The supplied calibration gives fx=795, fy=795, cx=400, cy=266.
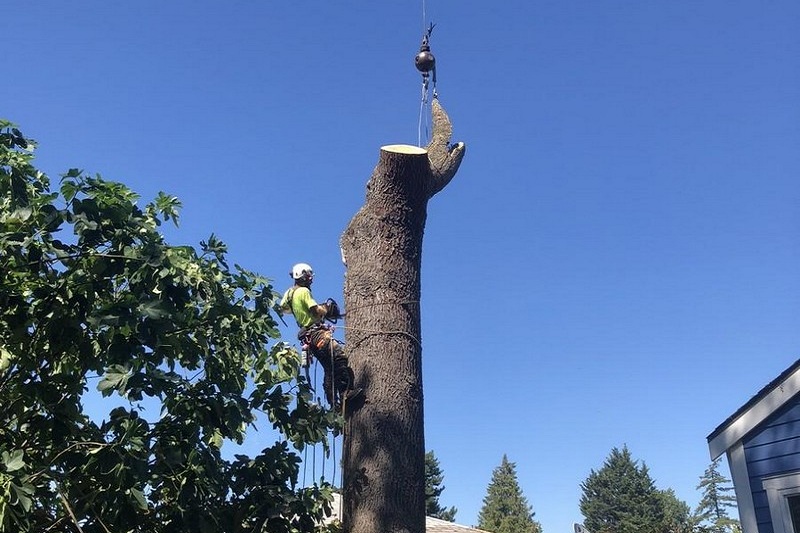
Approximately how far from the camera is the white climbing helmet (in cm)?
543

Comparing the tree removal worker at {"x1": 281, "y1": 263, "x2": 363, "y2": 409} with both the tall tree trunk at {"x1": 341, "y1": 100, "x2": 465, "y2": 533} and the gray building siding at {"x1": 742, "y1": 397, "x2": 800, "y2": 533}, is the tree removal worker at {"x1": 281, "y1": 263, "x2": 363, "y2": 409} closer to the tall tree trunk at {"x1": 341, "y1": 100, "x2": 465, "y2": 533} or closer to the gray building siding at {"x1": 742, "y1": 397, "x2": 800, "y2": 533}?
the tall tree trunk at {"x1": 341, "y1": 100, "x2": 465, "y2": 533}

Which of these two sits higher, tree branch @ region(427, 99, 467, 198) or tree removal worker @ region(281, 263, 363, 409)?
tree branch @ region(427, 99, 467, 198)

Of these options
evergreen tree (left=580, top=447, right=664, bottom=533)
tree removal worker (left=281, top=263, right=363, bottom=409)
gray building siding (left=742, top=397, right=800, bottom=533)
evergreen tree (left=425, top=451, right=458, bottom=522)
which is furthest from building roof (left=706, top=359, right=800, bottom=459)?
evergreen tree (left=580, top=447, right=664, bottom=533)

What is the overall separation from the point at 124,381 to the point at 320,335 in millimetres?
1493

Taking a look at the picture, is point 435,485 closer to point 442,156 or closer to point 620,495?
point 620,495

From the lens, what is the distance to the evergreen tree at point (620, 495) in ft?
204

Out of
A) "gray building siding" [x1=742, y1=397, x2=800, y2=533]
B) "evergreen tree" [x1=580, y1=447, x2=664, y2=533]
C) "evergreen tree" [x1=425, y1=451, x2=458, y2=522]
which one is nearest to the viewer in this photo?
"gray building siding" [x1=742, y1=397, x2=800, y2=533]

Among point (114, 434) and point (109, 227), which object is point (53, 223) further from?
point (114, 434)

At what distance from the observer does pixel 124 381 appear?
3639 millimetres

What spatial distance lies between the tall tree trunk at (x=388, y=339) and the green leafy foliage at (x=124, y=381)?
0.89 feet

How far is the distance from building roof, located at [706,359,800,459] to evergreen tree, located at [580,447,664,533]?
5855cm

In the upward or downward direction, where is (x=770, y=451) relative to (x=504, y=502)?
downward

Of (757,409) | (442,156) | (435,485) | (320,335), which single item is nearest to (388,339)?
(320,335)

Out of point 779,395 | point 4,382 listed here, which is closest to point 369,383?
point 4,382
